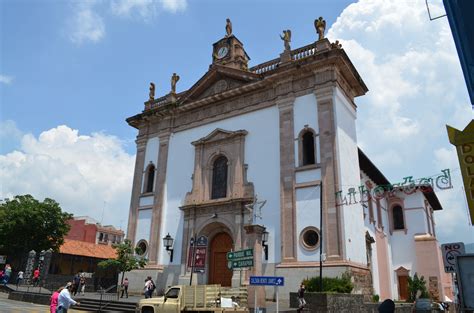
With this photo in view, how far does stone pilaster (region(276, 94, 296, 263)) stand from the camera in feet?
62.7

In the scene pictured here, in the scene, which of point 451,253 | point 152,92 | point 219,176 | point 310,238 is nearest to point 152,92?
point 152,92

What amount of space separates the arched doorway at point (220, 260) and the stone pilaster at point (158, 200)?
3663mm

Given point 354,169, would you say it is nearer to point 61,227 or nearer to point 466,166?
point 466,166

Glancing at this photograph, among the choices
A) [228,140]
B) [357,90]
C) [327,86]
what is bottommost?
[228,140]

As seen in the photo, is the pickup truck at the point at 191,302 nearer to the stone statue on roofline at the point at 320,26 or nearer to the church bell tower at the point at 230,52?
the stone statue on roofline at the point at 320,26

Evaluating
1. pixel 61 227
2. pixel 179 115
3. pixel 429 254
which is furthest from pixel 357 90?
pixel 61 227

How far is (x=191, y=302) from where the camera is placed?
1295 cm

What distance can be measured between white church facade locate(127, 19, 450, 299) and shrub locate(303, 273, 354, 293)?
554 millimetres

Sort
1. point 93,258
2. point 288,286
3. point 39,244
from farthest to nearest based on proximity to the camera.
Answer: point 93,258, point 39,244, point 288,286

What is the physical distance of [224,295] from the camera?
14469mm

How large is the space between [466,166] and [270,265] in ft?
42.6

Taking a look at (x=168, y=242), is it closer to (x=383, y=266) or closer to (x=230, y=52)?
(x=230, y=52)

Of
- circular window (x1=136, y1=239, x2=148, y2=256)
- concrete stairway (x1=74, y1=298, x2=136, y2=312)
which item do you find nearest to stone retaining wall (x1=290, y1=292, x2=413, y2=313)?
concrete stairway (x1=74, y1=298, x2=136, y2=312)

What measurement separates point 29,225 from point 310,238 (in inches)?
1101
